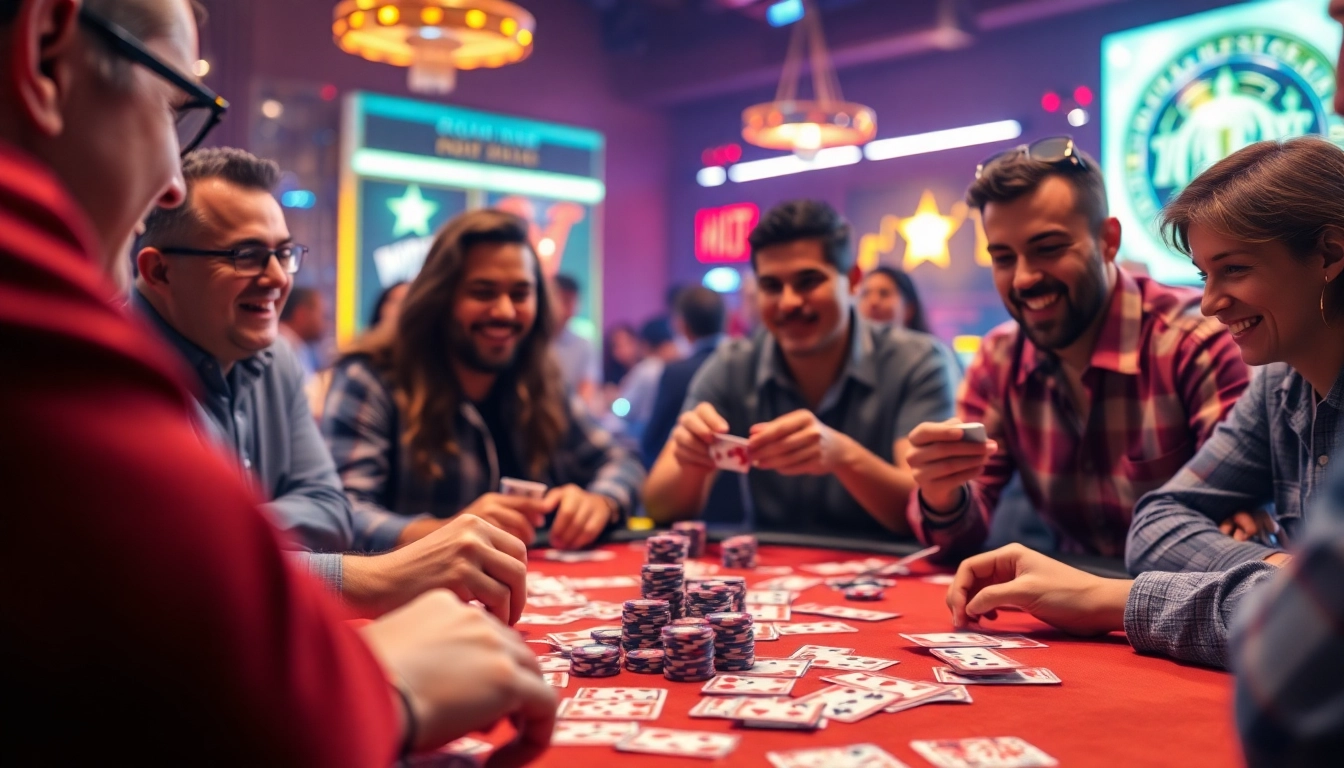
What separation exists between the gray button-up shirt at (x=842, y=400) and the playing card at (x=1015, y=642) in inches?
55.0

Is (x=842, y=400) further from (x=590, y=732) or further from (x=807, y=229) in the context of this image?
(x=590, y=732)

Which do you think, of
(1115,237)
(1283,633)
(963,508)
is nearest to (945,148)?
(1115,237)

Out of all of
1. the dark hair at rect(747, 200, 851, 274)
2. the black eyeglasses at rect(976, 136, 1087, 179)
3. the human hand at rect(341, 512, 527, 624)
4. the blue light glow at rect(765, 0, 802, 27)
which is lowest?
the human hand at rect(341, 512, 527, 624)

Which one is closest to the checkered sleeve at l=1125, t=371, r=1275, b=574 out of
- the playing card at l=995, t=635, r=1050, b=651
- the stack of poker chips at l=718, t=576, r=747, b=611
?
the playing card at l=995, t=635, r=1050, b=651

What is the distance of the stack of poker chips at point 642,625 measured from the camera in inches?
61.3

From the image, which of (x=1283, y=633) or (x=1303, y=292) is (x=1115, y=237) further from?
(x=1283, y=633)

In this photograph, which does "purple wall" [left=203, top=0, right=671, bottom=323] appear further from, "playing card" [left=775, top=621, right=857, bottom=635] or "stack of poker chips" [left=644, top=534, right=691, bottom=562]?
"playing card" [left=775, top=621, right=857, bottom=635]

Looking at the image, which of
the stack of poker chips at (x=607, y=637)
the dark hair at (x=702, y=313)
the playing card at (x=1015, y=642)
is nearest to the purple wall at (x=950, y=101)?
the dark hair at (x=702, y=313)

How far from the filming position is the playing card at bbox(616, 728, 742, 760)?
111 cm

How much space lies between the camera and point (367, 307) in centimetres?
856

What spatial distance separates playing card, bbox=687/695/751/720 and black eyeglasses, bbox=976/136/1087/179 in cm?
178

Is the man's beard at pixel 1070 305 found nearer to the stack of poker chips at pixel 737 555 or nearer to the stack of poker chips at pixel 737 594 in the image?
the stack of poker chips at pixel 737 555

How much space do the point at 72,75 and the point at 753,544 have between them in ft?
5.91

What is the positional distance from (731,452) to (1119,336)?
0.98 meters
